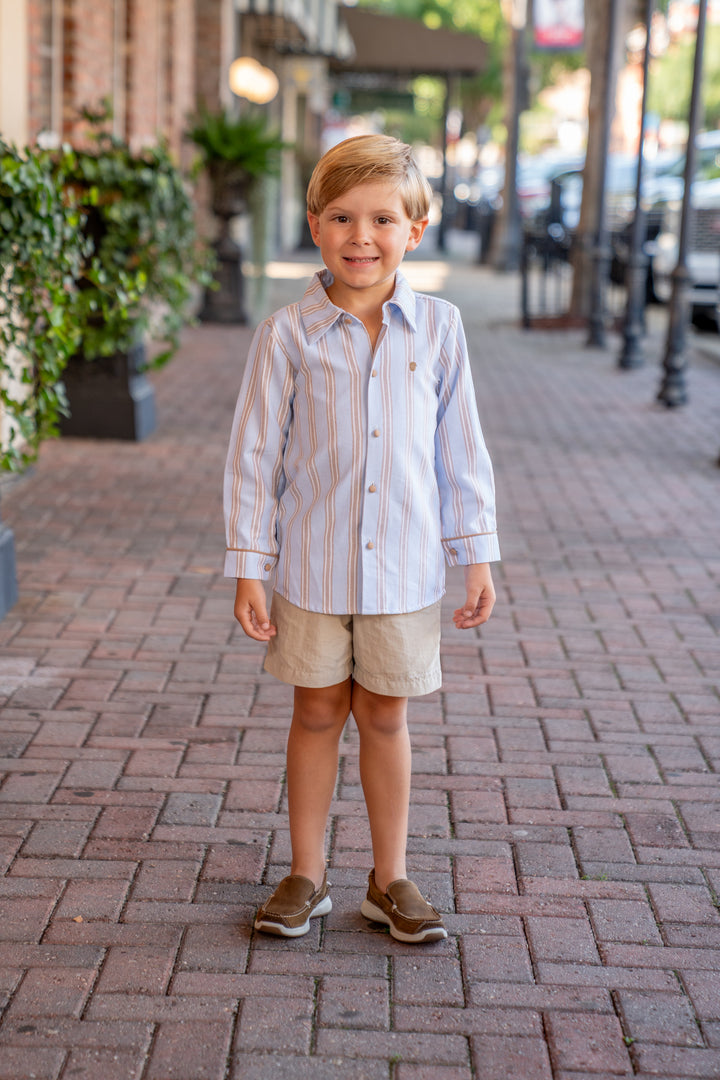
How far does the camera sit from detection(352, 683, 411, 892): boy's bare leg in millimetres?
2768

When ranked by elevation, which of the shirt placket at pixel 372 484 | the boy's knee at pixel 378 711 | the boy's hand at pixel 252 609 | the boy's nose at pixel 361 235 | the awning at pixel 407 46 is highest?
A: the awning at pixel 407 46

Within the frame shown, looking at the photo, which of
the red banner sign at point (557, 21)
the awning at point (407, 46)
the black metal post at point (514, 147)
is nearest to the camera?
the black metal post at point (514, 147)

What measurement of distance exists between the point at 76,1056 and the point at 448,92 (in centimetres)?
3090

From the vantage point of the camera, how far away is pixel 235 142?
13156 millimetres

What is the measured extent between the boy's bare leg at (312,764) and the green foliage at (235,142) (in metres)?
11.2

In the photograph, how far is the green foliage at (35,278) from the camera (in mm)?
4863

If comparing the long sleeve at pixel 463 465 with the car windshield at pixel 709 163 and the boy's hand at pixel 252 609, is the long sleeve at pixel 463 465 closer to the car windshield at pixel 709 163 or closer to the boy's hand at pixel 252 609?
the boy's hand at pixel 252 609

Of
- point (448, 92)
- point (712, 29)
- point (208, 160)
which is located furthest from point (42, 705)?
point (712, 29)

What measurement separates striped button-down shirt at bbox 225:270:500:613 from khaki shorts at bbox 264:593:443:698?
5 cm

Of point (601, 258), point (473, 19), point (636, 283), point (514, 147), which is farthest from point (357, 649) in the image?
point (473, 19)

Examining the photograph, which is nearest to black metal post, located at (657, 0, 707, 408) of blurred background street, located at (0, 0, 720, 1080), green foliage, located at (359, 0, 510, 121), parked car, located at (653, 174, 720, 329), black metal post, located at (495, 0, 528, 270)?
blurred background street, located at (0, 0, 720, 1080)

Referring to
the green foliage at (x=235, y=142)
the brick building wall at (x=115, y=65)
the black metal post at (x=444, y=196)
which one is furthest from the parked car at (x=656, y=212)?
the black metal post at (x=444, y=196)

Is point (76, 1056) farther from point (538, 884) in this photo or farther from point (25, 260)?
point (25, 260)

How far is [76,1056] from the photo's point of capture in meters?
2.38
